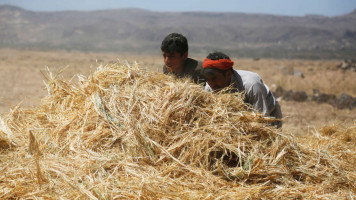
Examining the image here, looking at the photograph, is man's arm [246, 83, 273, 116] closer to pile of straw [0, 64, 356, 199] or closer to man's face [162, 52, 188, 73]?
pile of straw [0, 64, 356, 199]

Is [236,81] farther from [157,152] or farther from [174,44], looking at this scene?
[157,152]

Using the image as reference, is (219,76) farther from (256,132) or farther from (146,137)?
(146,137)

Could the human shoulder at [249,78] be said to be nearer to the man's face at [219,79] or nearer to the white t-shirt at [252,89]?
the white t-shirt at [252,89]

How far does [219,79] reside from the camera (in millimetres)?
2807

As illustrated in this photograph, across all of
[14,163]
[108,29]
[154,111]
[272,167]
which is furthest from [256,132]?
[108,29]

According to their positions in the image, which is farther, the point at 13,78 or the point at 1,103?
the point at 13,78

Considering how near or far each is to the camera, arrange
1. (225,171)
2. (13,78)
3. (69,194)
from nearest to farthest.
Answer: (69,194) → (225,171) → (13,78)

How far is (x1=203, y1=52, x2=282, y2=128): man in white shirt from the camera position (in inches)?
109

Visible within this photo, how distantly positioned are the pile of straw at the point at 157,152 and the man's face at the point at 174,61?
0.40m

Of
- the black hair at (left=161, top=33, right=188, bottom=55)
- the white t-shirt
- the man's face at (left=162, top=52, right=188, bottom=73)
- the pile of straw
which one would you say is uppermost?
the black hair at (left=161, top=33, right=188, bottom=55)

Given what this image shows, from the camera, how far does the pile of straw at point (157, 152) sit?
203 cm

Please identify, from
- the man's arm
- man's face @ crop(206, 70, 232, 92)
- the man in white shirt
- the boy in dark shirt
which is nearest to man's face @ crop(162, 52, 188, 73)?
the boy in dark shirt

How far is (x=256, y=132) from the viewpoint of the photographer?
2.49m

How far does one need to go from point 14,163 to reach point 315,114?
7999 mm
